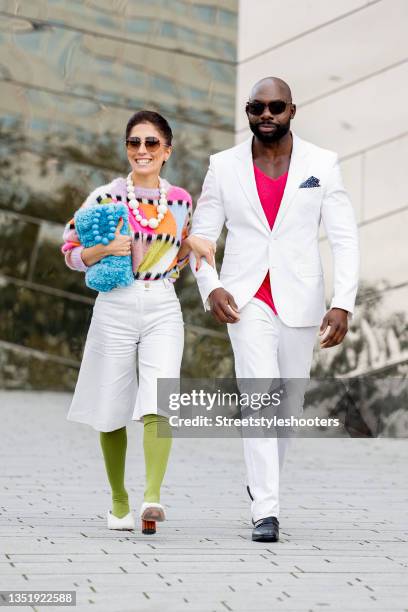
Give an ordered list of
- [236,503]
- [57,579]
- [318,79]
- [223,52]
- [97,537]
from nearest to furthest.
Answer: [57,579] < [97,537] < [236,503] < [318,79] < [223,52]

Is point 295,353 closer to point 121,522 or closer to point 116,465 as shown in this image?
point 116,465

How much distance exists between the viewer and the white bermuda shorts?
627 cm

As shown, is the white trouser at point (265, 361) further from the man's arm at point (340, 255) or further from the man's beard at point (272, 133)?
the man's beard at point (272, 133)

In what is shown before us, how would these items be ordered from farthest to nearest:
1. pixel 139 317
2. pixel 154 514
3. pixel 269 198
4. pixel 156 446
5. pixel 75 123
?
pixel 75 123 < pixel 269 198 < pixel 139 317 < pixel 156 446 < pixel 154 514

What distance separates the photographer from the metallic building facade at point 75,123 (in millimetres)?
14570

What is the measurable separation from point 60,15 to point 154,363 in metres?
9.41

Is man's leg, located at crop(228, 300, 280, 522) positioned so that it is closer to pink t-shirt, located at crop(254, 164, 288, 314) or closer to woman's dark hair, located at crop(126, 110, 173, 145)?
pink t-shirt, located at crop(254, 164, 288, 314)

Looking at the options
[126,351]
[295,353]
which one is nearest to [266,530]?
[295,353]

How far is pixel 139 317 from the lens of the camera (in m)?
6.29

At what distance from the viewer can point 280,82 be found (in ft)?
21.0

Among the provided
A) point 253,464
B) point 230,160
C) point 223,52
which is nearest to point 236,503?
point 253,464

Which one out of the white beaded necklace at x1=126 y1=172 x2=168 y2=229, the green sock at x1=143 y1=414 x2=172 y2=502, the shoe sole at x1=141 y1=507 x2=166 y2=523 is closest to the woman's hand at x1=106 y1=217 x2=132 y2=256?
the white beaded necklace at x1=126 y1=172 x2=168 y2=229

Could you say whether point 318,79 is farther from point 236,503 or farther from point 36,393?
point 236,503

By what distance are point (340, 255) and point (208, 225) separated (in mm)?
635
